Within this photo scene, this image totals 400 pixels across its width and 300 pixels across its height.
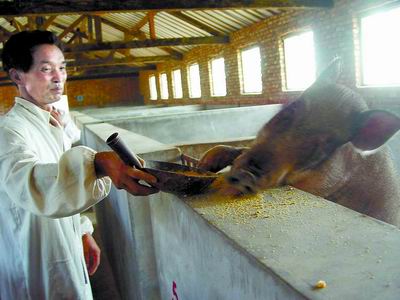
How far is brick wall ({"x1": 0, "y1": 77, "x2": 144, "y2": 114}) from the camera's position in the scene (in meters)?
29.8

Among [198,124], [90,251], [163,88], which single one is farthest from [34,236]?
[163,88]

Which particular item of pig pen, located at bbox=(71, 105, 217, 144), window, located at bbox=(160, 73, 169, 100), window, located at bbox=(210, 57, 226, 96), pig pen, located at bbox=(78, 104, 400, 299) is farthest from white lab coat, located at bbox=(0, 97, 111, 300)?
window, located at bbox=(160, 73, 169, 100)

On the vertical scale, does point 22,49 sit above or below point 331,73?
above

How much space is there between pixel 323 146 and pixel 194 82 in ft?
60.0

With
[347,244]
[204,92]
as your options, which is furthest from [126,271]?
[204,92]

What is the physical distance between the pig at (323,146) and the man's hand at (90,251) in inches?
37.1

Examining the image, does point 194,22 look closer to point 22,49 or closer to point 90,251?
point 90,251

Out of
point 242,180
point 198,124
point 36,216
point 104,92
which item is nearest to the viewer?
point 242,180

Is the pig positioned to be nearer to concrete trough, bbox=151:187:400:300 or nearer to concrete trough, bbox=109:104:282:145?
concrete trough, bbox=151:187:400:300

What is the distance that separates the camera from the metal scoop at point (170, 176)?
5.29 feet

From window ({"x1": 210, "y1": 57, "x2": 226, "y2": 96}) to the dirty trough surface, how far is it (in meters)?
14.9

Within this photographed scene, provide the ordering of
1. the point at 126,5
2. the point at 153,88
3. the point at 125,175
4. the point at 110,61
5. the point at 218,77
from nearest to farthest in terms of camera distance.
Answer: the point at 125,175
the point at 126,5
the point at 218,77
the point at 110,61
the point at 153,88

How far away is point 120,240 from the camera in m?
3.63

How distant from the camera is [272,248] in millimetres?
1277
